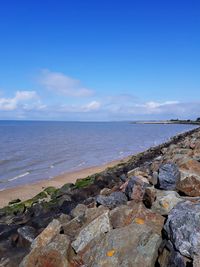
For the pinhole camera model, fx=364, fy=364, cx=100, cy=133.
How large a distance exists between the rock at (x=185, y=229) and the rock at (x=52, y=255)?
1697mm

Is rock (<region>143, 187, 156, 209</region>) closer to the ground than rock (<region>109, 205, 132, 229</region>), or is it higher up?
higher up

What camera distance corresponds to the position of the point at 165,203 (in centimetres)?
657

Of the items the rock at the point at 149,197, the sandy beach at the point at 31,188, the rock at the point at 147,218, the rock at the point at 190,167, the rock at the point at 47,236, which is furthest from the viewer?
the sandy beach at the point at 31,188

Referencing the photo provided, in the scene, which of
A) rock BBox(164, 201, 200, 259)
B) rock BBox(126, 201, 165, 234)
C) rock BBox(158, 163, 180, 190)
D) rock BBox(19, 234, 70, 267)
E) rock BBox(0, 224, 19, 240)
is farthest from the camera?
rock BBox(0, 224, 19, 240)

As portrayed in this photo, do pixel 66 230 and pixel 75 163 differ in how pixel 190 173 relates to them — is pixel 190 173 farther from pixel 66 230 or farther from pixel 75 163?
pixel 75 163

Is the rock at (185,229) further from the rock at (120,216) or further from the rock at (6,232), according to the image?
the rock at (6,232)

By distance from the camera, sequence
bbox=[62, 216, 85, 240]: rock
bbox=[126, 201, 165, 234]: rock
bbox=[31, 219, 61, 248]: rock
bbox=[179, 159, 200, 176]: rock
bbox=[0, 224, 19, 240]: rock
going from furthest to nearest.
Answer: bbox=[0, 224, 19, 240]: rock < bbox=[179, 159, 200, 176]: rock < bbox=[62, 216, 85, 240]: rock < bbox=[31, 219, 61, 248]: rock < bbox=[126, 201, 165, 234]: rock

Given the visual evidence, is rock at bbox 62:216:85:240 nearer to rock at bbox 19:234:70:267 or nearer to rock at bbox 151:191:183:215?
rock at bbox 19:234:70:267

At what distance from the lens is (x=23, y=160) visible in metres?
33.1

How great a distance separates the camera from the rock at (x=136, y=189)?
7894 millimetres

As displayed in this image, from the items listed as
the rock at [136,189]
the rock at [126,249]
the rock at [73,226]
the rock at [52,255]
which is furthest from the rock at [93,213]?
the rock at [126,249]

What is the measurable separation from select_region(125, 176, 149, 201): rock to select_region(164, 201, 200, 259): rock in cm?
229

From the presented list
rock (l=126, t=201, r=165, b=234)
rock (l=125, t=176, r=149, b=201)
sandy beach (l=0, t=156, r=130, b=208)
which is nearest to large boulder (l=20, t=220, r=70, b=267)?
rock (l=126, t=201, r=165, b=234)

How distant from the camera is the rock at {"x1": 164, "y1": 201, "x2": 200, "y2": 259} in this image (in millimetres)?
4988
